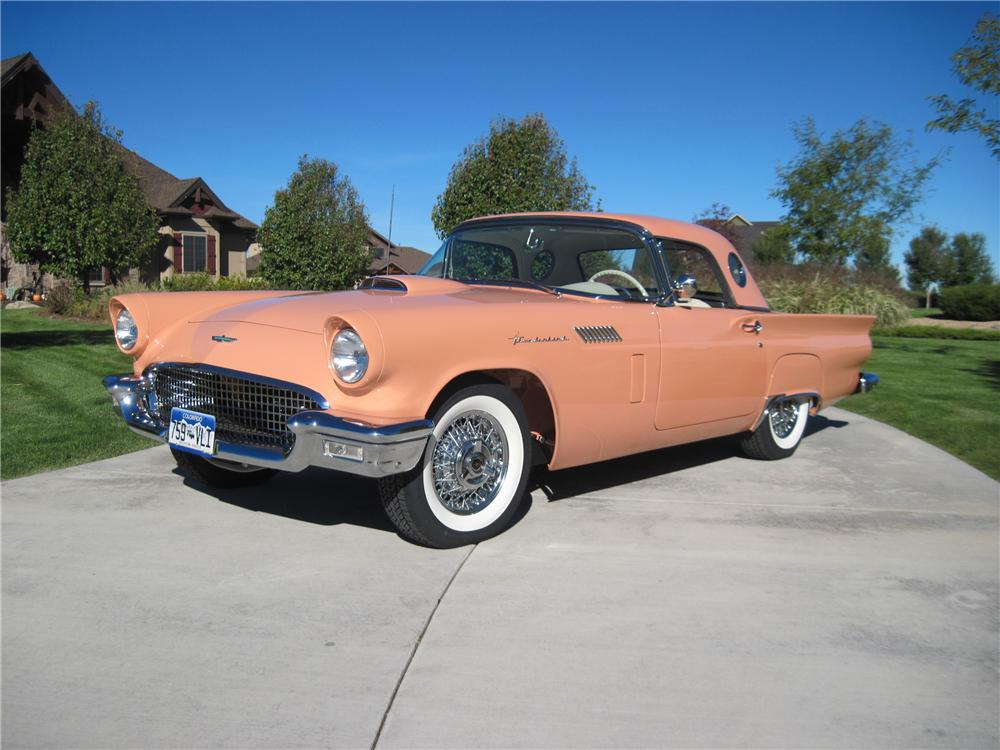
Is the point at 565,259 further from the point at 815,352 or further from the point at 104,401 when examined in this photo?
the point at 104,401

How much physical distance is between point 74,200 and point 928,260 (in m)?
53.8

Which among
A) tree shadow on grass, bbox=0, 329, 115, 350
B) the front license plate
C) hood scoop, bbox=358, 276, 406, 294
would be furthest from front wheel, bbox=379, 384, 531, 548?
tree shadow on grass, bbox=0, 329, 115, 350

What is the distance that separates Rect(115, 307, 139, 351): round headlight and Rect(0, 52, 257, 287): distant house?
21612 millimetres

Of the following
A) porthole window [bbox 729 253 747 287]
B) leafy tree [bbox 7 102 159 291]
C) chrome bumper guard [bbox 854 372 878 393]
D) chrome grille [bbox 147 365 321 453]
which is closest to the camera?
chrome grille [bbox 147 365 321 453]

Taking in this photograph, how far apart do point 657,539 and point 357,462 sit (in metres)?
1.54

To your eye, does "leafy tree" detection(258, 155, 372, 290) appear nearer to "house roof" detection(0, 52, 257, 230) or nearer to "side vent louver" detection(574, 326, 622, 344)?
"house roof" detection(0, 52, 257, 230)

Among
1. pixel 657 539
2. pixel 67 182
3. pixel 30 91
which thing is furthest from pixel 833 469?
pixel 30 91

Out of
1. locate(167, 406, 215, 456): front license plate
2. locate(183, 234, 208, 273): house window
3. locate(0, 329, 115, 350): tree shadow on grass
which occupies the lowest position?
locate(0, 329, 115, 350): tree shadow on grass

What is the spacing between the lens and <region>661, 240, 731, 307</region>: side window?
16.6 ft

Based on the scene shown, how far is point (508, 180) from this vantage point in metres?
14.2

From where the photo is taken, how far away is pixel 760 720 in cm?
232

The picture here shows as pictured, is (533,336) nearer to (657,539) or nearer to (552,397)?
(552,397)

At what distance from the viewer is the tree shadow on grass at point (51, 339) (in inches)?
508

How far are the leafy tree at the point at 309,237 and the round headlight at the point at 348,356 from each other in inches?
959
